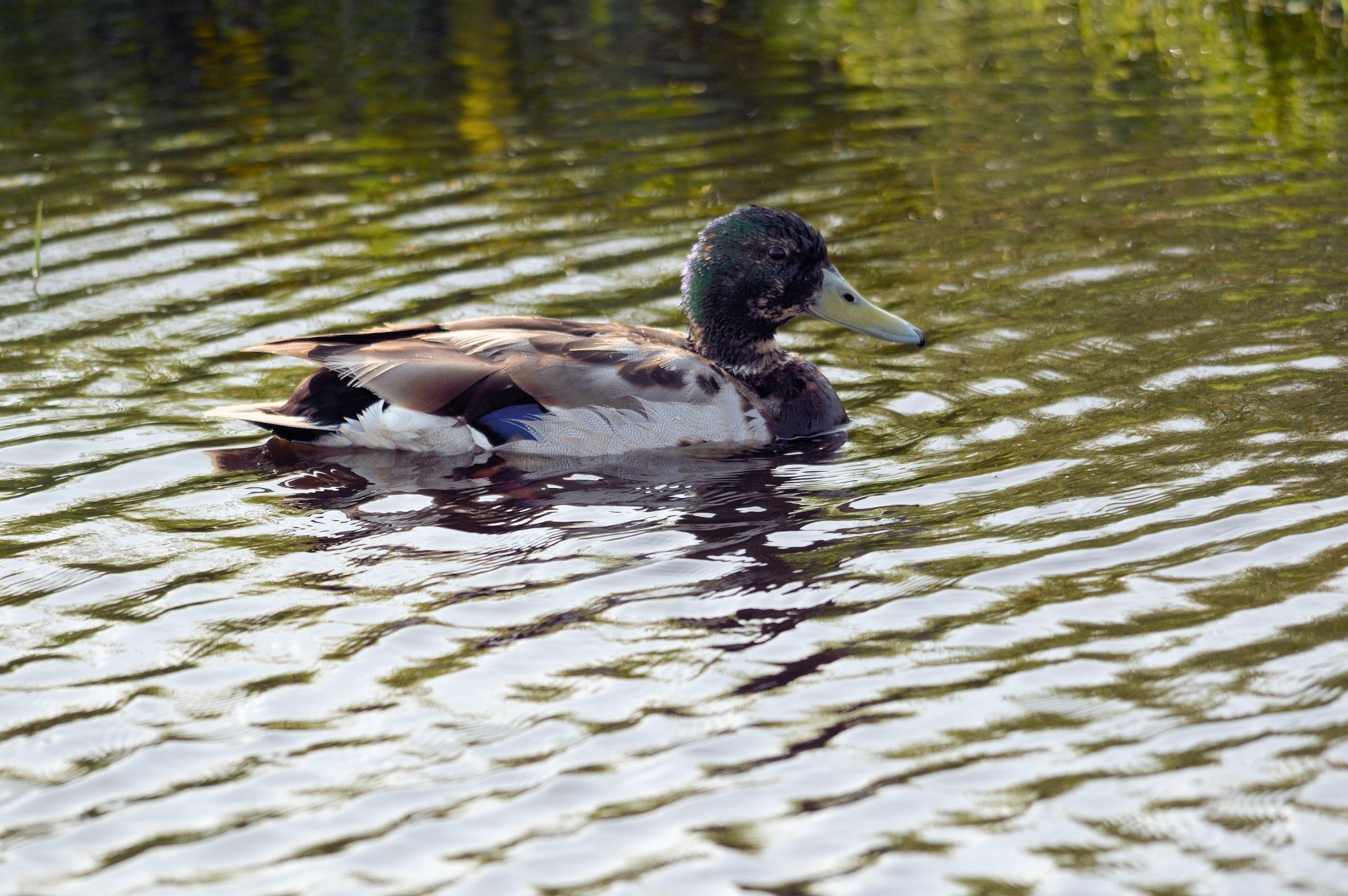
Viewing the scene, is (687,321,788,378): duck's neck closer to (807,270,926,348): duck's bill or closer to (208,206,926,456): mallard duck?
(208,206,926,456): mallard duck

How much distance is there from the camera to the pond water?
4.32 meters

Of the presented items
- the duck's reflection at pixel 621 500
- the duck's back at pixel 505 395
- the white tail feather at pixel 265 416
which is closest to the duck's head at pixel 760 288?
the duck's back at pixel 505 395

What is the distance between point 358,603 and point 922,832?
103 inches

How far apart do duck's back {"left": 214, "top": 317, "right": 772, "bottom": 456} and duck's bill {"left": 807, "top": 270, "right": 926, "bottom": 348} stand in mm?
867

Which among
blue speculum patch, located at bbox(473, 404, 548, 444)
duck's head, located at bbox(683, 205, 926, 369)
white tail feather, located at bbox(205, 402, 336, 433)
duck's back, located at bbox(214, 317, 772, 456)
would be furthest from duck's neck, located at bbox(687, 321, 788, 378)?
white tail feather, located at bbox(205, 402, 336, 433)

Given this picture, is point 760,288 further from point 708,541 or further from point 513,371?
point 708,541

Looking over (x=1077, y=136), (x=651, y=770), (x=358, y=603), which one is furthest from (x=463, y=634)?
(x=1077, y=136)

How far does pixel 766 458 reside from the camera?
7.93 meters

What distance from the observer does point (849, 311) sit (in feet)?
27.9

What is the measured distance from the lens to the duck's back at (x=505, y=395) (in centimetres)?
780

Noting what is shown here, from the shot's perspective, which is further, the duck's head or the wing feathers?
the duck's head

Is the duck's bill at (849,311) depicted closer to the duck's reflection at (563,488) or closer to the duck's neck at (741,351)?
the duck's neck at (741,351)

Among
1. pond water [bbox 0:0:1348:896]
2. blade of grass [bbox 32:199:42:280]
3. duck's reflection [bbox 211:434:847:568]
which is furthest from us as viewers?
blade of grass [bbox 32:199:42:280]

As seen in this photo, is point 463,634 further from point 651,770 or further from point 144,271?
point 144,271
